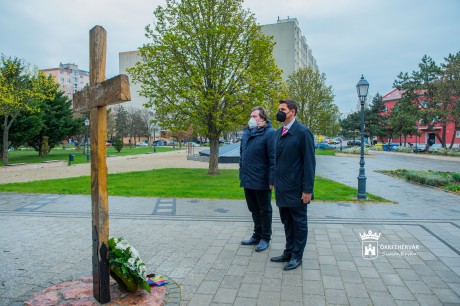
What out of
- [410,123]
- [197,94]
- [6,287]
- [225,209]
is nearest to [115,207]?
[225,209]

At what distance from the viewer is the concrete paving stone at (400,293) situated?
341 cm

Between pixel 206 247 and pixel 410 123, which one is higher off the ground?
pixel 410 123

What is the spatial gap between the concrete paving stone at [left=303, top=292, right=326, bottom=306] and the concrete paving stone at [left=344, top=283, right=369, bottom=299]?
0.31 meters

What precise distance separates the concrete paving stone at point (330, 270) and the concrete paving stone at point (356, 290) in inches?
12.1

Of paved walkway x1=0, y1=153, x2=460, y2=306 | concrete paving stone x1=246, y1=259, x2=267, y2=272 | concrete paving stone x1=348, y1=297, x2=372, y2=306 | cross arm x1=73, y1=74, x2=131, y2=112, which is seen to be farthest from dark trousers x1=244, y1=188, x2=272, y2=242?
cross arm x1=73, y1=74, x2=131, y2=112

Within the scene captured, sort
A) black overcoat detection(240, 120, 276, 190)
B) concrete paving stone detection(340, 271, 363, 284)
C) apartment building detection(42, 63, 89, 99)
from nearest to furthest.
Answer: concrete paving stone detection(340, 271, 363, 284), black overcoat detection(240, 120, 276, 190), apartment building detection(42, 63, 89, 99)

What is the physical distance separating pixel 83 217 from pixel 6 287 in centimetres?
351

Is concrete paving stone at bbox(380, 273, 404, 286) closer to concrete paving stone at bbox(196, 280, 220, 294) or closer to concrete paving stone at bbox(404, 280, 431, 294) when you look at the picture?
concrete paving stone at bbox(404, 280, 431, 294)

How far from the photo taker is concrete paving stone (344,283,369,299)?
348 centimetres

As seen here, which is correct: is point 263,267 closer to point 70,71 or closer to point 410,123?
point 410,123

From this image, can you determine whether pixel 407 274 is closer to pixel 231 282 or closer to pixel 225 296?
pixel 231 282

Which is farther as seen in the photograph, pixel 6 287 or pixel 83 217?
pixel 83 217

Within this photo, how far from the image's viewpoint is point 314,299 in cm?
340

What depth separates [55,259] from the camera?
464 cm
